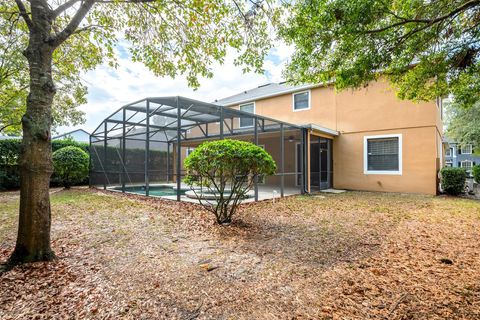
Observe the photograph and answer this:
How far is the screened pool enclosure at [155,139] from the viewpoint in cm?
875

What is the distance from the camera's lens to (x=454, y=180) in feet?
30.0

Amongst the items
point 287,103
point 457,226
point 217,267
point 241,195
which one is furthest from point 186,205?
point 287,103

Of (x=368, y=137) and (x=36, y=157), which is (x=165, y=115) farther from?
(x=368, y=137)

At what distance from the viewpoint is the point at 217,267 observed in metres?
3.00

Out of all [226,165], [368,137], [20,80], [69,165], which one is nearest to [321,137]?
[368,137]

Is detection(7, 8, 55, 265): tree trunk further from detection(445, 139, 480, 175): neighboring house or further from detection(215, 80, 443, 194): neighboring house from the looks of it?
detection(445, 139, 480, 175): neighboring house

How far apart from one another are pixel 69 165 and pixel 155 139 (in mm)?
4184

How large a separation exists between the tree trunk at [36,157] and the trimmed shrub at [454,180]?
1237 centimetres

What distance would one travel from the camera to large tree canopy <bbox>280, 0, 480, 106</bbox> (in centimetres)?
373

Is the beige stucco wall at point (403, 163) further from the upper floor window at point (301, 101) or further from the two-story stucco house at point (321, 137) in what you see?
the upper floor window at point (301, 101)

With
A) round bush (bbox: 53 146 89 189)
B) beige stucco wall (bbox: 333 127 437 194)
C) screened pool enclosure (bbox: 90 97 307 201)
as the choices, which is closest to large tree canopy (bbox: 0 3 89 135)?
screened pool enclosure (bbox: 90 97 307 201)

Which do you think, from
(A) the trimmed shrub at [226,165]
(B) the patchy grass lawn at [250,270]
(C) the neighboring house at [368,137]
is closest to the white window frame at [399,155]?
(C) the neighboring house at [368,137]

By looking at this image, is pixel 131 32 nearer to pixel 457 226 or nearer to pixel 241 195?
pixel 241 195

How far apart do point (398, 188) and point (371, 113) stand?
349 centimetres
